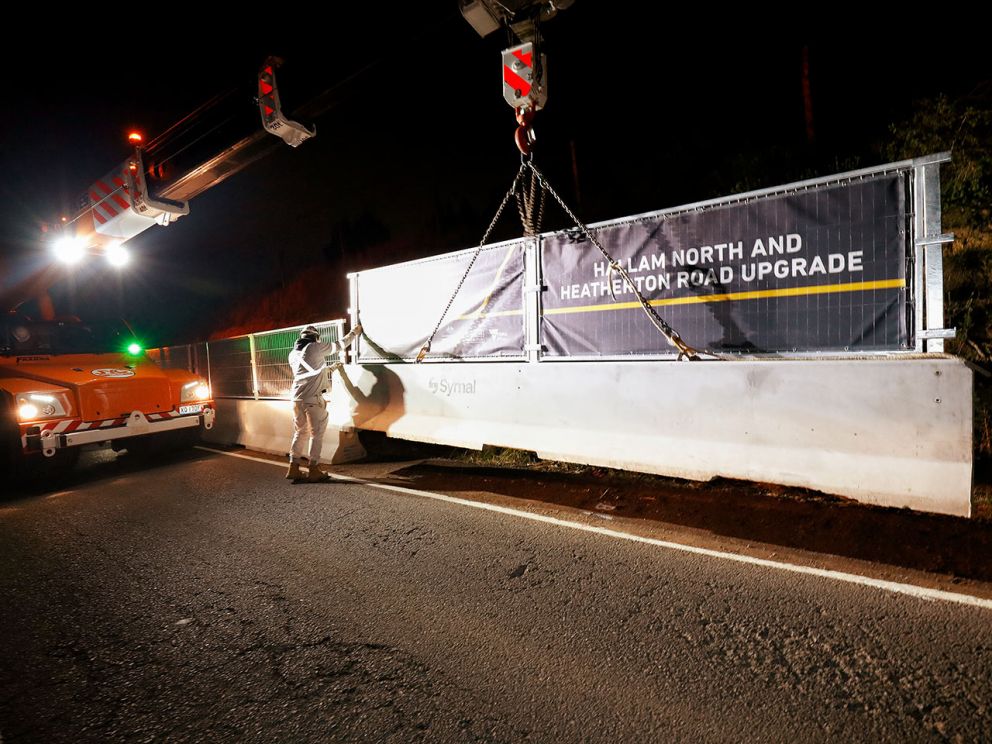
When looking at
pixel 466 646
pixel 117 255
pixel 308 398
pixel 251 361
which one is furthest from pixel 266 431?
pixel 466 646

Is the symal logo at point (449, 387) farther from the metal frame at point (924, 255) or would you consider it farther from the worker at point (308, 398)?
the metal frame at point (924, 255)

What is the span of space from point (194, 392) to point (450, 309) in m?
4.87

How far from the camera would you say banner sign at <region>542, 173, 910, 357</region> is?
14.4 feet

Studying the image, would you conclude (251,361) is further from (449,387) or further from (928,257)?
(928,257)

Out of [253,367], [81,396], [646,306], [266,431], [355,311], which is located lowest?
[266,431]

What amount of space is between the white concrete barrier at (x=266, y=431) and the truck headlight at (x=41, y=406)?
2621 millimetres

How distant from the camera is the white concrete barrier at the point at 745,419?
3.86 meters

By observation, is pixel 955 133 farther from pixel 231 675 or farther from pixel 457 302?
pixel 231 675

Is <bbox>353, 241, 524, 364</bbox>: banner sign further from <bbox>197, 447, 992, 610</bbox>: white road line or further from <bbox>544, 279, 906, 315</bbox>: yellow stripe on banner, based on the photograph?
<bbox>197, 447, 992, 610</bbox>: white road line

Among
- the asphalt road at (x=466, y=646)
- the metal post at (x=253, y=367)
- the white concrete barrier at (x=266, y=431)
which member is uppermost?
the metal post at (x=253, y=367)


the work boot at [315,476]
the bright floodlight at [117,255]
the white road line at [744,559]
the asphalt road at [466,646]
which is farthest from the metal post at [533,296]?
the bright floodlight at [117,255]

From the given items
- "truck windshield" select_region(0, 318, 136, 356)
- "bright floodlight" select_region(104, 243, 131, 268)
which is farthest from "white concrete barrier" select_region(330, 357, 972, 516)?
"bright floodlight" select_region(104, 243, 131, 268)

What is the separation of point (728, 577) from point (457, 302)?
4.67 m

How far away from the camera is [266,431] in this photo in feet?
29.3
